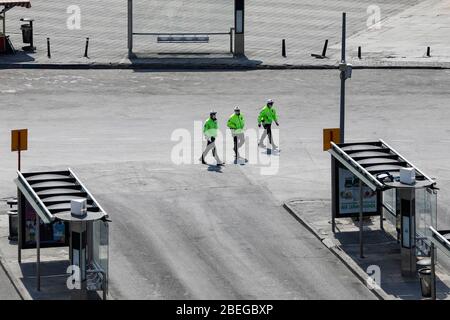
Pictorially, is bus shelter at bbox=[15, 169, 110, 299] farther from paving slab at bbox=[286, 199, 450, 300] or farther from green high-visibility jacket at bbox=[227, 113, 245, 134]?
green high-visibility jacket at bbox=[227, 113, 245, 134]

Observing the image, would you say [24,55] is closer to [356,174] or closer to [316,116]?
[316,116]

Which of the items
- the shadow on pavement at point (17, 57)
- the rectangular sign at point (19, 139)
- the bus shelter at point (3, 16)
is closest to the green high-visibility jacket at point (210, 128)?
the rectangular sign at point (19, 139)

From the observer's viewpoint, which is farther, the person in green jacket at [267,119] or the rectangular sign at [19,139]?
the person in green jacket at [267,119]

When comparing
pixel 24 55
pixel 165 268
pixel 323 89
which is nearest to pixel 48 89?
pixel 24 55

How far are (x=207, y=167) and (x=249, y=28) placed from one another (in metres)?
24.1

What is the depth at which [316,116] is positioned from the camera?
57000 mm

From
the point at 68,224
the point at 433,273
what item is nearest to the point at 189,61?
the point at 68,224

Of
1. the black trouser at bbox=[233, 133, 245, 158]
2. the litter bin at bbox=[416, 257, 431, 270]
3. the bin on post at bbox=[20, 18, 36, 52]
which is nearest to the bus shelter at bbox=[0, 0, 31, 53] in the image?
the bin on post at bbox=[20, 18, 36, 52]

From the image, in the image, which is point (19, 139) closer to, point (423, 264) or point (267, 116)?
point (267, 116)

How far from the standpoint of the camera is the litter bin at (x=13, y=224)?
139 ft

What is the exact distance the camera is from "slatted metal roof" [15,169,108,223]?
124 feet

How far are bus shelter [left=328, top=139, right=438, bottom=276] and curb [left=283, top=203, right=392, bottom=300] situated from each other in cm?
62

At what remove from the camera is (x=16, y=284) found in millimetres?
39406

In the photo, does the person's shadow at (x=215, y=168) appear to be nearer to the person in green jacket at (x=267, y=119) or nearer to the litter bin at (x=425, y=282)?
the person in green jacket at (x=267, y=119)
